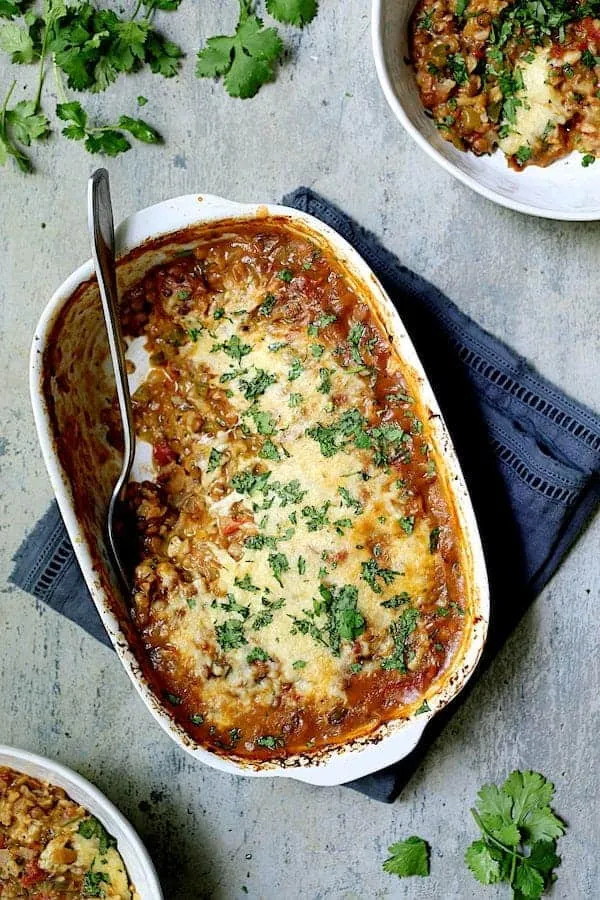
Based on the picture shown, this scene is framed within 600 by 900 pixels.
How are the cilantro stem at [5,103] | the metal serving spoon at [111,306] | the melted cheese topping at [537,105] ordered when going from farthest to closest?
the cilantro stem at [5,103]
the melted cheese topping at [537,105]
the metal serving spoon at [111,306]

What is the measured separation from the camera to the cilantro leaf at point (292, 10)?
111 inches

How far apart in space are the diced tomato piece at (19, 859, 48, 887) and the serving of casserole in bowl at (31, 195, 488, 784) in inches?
27.2

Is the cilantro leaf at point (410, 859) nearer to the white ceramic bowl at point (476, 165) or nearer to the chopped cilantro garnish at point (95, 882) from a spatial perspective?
the chopped cilantro garnish at point (95, 882)

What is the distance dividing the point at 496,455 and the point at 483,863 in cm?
123

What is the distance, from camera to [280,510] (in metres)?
2.61

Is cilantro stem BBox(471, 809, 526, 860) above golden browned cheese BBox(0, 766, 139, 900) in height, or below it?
above

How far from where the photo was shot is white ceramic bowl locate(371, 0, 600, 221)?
258 centimetres

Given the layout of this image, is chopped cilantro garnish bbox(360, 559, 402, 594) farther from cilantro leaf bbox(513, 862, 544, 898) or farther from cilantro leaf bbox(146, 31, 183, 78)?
cilantro leaf bbox(146, 31, 183, 78)

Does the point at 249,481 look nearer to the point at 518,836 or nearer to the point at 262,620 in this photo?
the point at 262,620

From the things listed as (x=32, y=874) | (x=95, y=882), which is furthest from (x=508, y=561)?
(x=32, y=874)

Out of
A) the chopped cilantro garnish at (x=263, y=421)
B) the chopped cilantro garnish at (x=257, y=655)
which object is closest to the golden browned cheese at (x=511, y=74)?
the chopped cilantro garnish at (x=263, y=421)

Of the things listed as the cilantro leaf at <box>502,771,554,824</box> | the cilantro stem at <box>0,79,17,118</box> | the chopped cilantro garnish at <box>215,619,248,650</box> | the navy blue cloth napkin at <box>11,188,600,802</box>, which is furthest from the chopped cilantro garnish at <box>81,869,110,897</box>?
the cilantro stem at <box>0,79,17,118</box>

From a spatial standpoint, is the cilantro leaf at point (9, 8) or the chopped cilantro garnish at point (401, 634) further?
the cilantro leaf at point (9, 8)

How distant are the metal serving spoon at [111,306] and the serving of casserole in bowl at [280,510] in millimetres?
42
